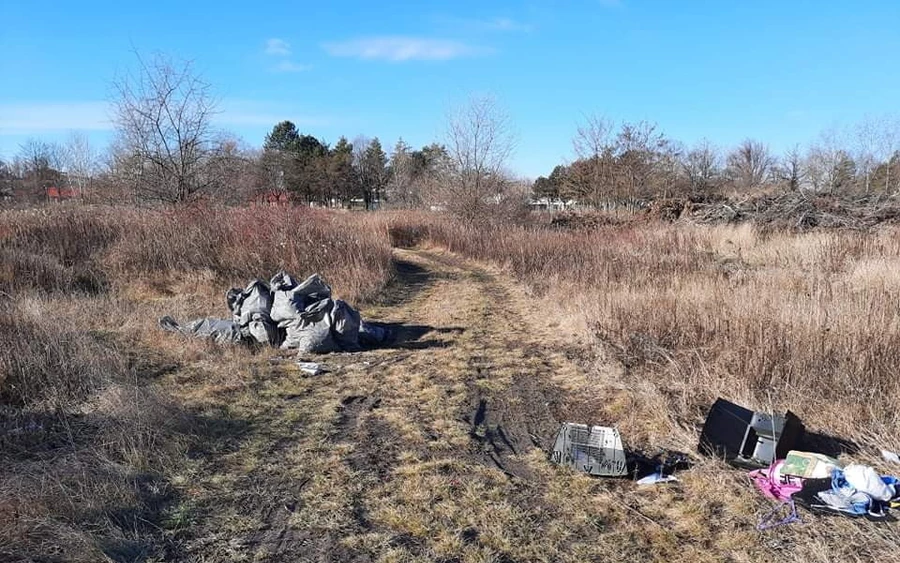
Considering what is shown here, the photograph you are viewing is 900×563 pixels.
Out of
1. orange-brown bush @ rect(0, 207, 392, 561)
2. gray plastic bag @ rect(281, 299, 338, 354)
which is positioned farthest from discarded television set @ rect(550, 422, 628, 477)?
gray plastic bag @ rect(281, 299, 338, 354)

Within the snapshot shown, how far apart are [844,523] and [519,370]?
2860 mm

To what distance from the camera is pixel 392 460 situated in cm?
323

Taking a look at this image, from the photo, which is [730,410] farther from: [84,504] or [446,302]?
[446,302]

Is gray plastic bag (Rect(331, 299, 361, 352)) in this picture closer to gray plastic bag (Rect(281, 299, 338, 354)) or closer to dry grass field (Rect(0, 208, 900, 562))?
gray plastic bag (Rect(281, 299, 338, 354))

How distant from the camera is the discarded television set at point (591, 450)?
3.06 metres

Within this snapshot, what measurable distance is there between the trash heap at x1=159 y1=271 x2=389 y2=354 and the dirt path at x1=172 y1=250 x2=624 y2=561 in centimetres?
30

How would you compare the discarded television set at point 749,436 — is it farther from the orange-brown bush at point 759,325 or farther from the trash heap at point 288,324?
the trash heap at point 288,324

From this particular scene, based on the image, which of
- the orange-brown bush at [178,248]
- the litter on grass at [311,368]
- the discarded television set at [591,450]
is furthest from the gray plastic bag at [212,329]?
the discarded television set at [591,450]

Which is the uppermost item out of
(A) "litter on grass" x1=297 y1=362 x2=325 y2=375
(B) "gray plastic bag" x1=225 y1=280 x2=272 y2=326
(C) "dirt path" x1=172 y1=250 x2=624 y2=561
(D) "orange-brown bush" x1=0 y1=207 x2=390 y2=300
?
(D) "orange-brown bush" x1=0 y1=207 x2=390 y2=300

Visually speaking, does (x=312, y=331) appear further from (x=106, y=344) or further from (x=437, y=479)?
(x=437, y=479)

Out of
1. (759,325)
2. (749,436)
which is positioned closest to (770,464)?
(749,436)

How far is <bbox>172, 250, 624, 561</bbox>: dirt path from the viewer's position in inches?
96.2

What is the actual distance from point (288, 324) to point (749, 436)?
4.38 metres

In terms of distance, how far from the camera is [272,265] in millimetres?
9172
